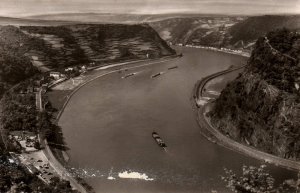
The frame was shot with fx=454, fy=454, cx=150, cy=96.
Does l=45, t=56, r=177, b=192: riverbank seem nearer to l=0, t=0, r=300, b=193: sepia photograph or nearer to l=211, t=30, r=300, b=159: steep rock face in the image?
l=0, t=0, r=300, b=193: sepia photograph

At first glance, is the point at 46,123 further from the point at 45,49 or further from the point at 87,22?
the point at 87,22

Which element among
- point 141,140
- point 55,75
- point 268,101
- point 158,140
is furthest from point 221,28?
point 158,140

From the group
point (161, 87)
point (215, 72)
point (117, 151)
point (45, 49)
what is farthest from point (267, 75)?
point (45, 49)

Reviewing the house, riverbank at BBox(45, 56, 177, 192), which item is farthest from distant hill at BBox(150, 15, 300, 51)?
the house

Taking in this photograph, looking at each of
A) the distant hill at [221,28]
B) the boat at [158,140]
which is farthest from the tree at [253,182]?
the distant hill at [221,28]

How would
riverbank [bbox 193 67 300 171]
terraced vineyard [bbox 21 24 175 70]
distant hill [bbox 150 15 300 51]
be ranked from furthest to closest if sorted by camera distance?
distant hill [bbox 150 15 300 51], terraced vineyard [bbox 21 24 175 70], riverbank [bbox 193 67 300 171]

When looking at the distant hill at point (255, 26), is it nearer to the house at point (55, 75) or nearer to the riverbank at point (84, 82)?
the riverbank at point (84, 82)
